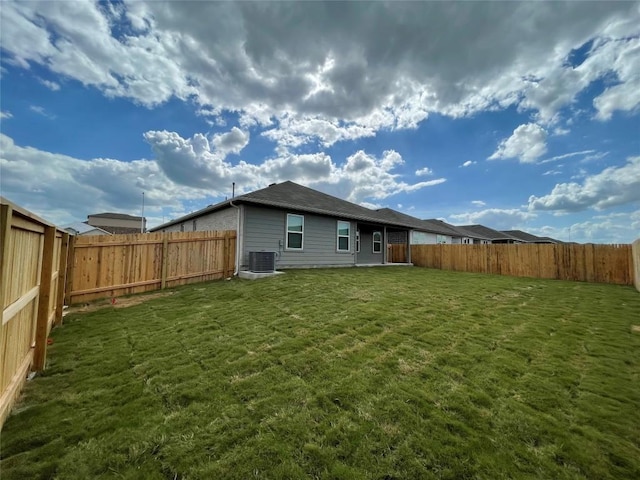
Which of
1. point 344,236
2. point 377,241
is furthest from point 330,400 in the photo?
point 377,241

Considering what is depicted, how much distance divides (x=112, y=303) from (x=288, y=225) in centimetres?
667

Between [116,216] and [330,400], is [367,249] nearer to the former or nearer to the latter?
[330,400]

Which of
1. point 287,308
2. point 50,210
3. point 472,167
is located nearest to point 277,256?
point 287,308

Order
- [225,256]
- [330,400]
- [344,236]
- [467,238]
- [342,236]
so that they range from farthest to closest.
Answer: [467,238]
[344,236]
[342,236]
[225,256]
[330,400]

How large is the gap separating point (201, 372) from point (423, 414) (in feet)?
8.01

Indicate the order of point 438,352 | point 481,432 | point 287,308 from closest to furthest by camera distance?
point 481,432
point 438,352
point 287,308

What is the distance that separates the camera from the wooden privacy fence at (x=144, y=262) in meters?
6.89

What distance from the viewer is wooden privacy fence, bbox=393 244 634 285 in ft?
40.1

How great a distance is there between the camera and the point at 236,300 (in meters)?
6.70

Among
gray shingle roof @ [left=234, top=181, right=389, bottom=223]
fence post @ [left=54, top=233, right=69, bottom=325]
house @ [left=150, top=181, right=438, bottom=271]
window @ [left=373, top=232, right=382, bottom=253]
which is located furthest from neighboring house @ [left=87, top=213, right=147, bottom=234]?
fence post @ [left=54, top=233, right=69, bottom=325]

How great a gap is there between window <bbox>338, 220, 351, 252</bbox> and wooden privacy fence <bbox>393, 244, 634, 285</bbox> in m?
7.50

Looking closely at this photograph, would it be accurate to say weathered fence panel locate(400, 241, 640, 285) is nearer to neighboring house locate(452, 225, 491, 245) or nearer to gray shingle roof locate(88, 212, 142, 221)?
neighboring house locate(452, 225, 491, 245)

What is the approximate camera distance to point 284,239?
11.6 metres

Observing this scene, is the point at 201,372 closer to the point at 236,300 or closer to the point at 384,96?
the point at 236,300
